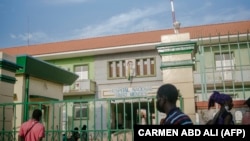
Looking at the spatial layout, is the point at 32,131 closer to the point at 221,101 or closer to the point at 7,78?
the point at 7,78

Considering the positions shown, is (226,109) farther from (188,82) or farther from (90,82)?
(90,82)

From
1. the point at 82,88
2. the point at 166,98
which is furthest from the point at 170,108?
the point at 82,88

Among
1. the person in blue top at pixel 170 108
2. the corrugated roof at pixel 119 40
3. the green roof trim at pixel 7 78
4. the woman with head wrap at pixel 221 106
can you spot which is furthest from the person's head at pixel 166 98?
the corrugated roof at pixel 119 40

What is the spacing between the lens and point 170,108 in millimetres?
3031

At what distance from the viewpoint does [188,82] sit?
470 cm

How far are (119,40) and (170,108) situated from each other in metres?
19.1

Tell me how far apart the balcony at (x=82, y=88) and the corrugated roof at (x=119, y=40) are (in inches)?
99.5

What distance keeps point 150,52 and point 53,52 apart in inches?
292

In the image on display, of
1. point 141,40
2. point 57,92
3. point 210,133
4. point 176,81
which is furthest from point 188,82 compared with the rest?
point 141,40

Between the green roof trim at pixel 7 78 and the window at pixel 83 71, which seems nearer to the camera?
the green roof trim at pixel 7 78

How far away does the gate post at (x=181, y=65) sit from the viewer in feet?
15.3

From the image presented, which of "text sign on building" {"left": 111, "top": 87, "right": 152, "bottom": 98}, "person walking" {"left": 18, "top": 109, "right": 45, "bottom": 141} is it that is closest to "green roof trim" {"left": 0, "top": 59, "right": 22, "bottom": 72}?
"person walking" {"left": 18, "top": 109, "right": 45, "bottom": 141}

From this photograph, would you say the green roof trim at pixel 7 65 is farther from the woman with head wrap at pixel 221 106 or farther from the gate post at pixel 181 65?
the woman with head wrap at pixel 221 106

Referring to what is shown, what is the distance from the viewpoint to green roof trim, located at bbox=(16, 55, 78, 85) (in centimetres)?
732
